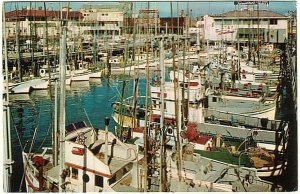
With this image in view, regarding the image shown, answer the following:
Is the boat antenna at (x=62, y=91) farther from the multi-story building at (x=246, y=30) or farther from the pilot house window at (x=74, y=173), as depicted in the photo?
the multi-story building at (x=246, y=30)

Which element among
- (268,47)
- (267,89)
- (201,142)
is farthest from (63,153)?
(268,47)

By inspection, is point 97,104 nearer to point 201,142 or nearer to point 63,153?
point 201,142

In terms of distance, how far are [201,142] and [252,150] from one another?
1.38 ft

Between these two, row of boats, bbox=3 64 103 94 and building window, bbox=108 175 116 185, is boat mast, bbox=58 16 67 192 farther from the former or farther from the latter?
row of boats, bbox=3 64 103 94

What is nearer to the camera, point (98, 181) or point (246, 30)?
point (98, 181)

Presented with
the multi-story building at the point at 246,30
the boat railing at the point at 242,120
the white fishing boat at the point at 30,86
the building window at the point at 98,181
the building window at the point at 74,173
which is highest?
the multi-story building at the point at 246,30

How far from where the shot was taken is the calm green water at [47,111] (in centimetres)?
396

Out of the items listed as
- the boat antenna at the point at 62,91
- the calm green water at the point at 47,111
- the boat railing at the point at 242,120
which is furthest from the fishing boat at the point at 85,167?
the boat railing at the point at 242,120

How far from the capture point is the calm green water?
3961 mm

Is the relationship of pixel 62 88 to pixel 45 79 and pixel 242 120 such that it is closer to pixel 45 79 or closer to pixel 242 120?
pixel 242 120

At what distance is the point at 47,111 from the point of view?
498cm

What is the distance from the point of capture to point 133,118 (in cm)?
383

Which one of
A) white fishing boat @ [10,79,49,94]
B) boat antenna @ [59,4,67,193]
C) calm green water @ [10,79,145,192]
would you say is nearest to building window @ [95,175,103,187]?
boat antenna @ [59,4,67,193]

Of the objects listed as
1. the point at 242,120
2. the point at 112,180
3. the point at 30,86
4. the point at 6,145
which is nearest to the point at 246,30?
the point at 242,120
